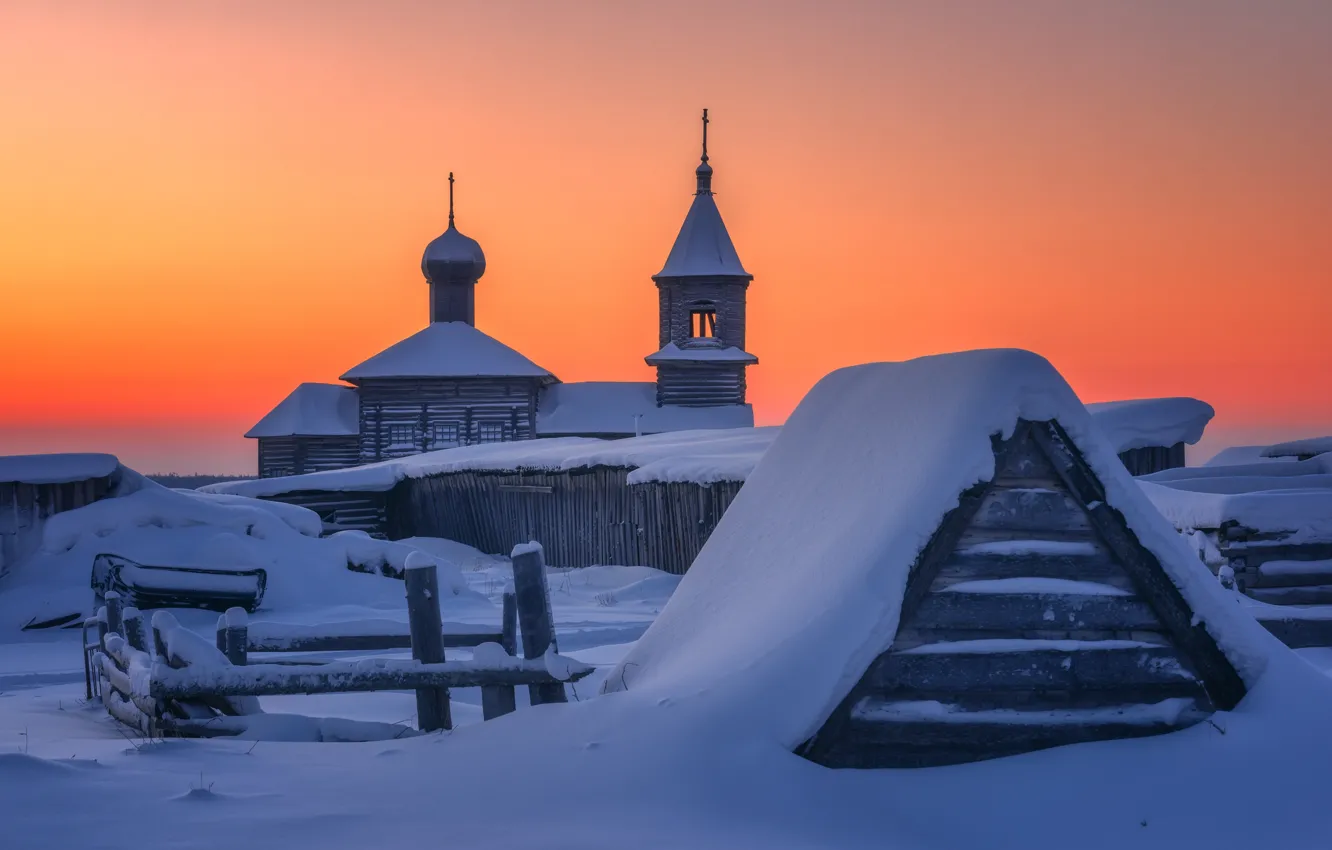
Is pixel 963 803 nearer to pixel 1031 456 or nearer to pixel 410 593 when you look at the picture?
pixel 1031 456

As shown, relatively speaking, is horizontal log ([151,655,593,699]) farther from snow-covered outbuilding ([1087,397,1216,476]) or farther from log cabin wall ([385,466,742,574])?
snow-covered outbuilding ([1087,397,1216,476])

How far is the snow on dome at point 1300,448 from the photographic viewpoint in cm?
2147

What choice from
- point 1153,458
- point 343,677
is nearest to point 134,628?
point 343,677

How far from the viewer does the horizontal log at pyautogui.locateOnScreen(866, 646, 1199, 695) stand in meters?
5.23

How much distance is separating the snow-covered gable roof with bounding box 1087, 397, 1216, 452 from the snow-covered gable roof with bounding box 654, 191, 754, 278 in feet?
77.9

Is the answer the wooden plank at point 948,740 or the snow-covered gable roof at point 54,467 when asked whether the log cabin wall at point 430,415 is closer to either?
the snow-covered gable roof at point 54,467

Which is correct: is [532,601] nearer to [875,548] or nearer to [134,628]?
[875,548]

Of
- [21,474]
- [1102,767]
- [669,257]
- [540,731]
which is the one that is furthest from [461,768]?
[669,257]

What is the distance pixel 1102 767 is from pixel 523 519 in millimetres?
20320

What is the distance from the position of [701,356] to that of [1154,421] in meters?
22.8

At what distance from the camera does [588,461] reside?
22672 millimetres

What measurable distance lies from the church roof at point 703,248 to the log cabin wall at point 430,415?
8002 mm

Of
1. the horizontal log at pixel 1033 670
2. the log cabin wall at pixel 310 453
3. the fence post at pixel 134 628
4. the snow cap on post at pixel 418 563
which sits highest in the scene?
the log cabin wall at pixel 310 453

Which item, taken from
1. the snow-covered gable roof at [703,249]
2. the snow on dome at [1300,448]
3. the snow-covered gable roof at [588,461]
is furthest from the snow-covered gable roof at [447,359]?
the snow on dome at [1300,448]
